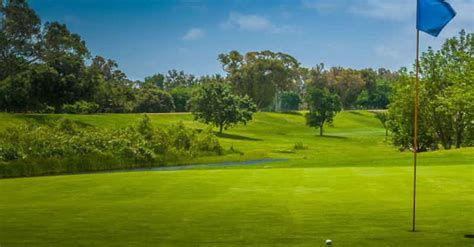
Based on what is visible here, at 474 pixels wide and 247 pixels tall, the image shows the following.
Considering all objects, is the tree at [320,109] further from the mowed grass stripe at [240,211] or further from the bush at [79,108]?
the mowed grass stripe at [240,211]

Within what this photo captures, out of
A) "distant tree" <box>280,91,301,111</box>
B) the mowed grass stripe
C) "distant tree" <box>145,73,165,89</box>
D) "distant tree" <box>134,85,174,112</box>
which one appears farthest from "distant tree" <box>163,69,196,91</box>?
the mowed grass stripe

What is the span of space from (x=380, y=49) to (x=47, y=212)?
183 meters

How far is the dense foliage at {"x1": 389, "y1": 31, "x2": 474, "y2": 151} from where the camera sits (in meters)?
59.0

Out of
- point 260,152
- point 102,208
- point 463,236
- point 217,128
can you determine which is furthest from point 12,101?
point 463,236

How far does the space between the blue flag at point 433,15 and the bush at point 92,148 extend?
1304 inches

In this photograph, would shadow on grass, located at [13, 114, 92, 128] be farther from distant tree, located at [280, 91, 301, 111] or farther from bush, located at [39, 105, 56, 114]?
distant tree, located at [280, 91, 301, 111]

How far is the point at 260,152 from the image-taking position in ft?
206

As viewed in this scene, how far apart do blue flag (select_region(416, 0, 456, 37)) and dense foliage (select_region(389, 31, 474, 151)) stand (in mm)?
45903

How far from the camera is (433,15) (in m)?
12.5

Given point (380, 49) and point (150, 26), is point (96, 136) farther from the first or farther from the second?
point (380, 49)

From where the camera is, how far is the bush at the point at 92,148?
139ft

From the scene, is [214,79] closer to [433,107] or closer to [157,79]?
[157,79]

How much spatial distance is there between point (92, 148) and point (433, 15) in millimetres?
38832

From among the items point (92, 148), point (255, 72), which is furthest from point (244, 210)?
point (255, 72)
